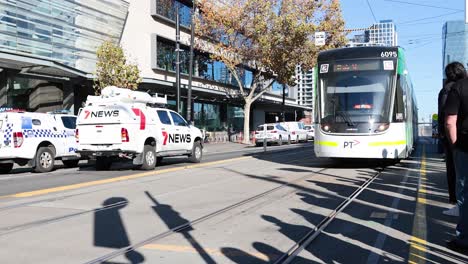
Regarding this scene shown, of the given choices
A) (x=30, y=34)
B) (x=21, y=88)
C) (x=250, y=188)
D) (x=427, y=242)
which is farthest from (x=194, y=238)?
(x=21, y=88)

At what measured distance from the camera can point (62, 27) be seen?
83.5 feet

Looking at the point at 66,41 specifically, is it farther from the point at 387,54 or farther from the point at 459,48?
the point at 459,48

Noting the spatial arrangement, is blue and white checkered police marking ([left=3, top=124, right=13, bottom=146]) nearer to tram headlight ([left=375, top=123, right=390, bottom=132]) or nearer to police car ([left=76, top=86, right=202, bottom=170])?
police car ([left=76, top=86, right=202, bottom=170])

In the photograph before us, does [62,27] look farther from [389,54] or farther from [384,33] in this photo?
[384,33]

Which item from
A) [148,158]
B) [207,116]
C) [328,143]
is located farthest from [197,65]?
[328,143]

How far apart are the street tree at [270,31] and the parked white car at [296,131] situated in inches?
152

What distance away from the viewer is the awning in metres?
19.9

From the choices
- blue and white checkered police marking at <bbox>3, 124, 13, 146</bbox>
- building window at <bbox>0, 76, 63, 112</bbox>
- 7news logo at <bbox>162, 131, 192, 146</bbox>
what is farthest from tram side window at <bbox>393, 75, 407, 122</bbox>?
building window at <bbox>0, 76, 63, 112</bbox>

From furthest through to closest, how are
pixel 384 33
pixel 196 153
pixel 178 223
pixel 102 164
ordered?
pixel 384 33 → pixel 196 153 → pixel 102 164 → pixel 178 223

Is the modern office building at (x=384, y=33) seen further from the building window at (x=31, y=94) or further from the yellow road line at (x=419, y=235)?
the yellow road line at (x=419, y=235)

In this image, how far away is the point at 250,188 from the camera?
10.8 meters

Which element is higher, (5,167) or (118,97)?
(118,97)

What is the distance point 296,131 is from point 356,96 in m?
27.3

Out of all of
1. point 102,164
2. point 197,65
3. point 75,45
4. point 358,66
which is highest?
point 197,65
